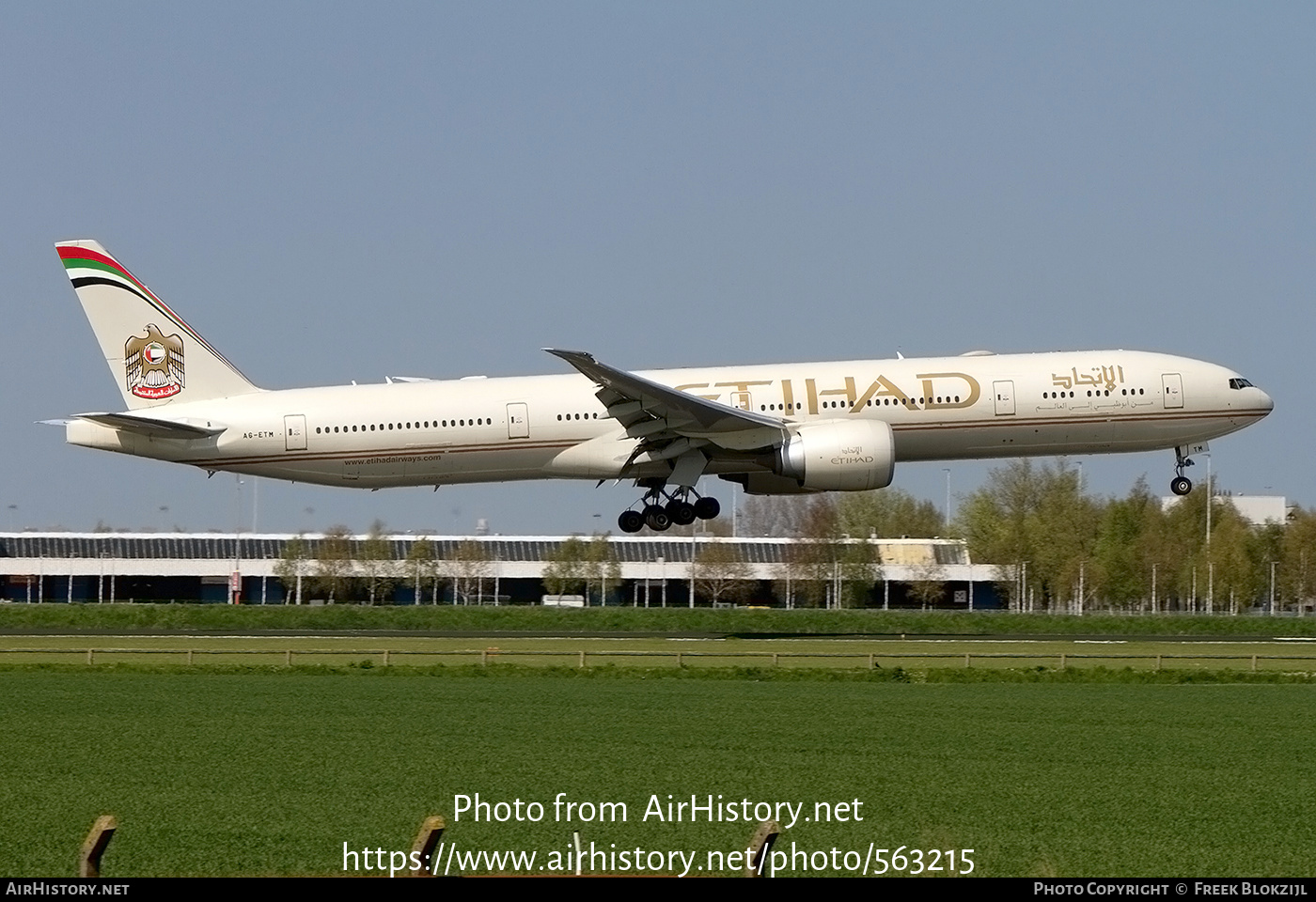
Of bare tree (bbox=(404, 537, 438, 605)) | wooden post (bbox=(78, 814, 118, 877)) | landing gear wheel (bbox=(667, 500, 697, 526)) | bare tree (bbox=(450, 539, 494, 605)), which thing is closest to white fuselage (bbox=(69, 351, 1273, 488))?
landing gear wheel (bbox=(667, 500, 697, 526))

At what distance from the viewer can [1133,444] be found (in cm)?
4556

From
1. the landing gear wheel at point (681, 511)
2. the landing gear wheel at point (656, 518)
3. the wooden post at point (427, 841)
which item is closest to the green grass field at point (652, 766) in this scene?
the landing gear wheel at point (656, 518)

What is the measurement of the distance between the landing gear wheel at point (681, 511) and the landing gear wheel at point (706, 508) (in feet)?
0.47

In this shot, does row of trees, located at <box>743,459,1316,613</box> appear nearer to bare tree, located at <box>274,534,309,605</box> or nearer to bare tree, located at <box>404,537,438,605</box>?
bare tree, located at <box>404,537,438,605</box>

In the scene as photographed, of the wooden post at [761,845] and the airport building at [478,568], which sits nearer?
the wooden post at [761,845]

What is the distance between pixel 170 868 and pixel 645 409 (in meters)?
27.4

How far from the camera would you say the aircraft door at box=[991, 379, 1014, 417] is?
4428cm

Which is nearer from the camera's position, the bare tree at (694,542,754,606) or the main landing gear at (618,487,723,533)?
the main landing gear at (618,487,723,533)

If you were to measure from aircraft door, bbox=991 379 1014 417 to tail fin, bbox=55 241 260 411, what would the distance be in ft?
66.0

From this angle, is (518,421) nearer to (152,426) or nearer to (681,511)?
(681,511)

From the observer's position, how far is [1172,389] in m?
45.2

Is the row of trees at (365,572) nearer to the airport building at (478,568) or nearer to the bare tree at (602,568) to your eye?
the airport building at (478,568)

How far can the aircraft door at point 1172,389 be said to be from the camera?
45.2m
